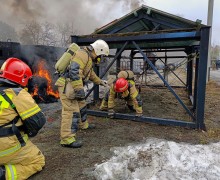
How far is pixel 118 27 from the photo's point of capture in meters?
6.25

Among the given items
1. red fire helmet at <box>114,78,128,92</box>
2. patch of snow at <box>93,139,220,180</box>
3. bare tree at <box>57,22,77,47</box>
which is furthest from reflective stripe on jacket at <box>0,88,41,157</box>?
bare tree at <box>57,22,77,47</box>

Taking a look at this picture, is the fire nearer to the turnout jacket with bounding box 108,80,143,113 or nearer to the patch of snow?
→ the turnout jacket with bounding box 108,80,143,113

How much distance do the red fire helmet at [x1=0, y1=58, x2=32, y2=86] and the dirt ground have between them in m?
1.30

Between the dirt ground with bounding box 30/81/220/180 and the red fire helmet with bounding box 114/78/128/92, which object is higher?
the red fire helmet with bounding box 114/78/128/92

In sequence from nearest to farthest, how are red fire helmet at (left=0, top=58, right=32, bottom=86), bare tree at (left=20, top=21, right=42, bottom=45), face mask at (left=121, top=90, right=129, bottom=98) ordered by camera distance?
red fire helmet at (left=0, top=58, right=32, bottom=86) → face mask at (left=121, top=90, right=129, bottom=98) → bare tree at (left=20, top=21, right=42, bottom=45)

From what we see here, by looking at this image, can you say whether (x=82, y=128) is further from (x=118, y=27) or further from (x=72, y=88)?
(x=118, y=27)

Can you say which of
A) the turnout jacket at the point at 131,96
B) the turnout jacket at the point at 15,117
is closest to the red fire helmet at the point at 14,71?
the turnout jacket at the point at 15,117

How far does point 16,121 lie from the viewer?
283cm

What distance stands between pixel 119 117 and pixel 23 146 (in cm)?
314

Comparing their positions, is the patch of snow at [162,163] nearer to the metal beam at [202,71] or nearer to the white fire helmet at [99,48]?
the metal beam at [202,71]

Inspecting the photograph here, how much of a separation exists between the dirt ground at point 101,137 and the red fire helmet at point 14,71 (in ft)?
4.28

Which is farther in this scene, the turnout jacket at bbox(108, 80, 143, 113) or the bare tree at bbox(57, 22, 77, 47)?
the bare tree at bbox(57, 22, 77, 47)

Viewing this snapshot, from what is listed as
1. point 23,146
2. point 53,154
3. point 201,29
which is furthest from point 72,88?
point 201,29

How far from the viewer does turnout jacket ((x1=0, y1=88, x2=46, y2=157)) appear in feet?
8.88
